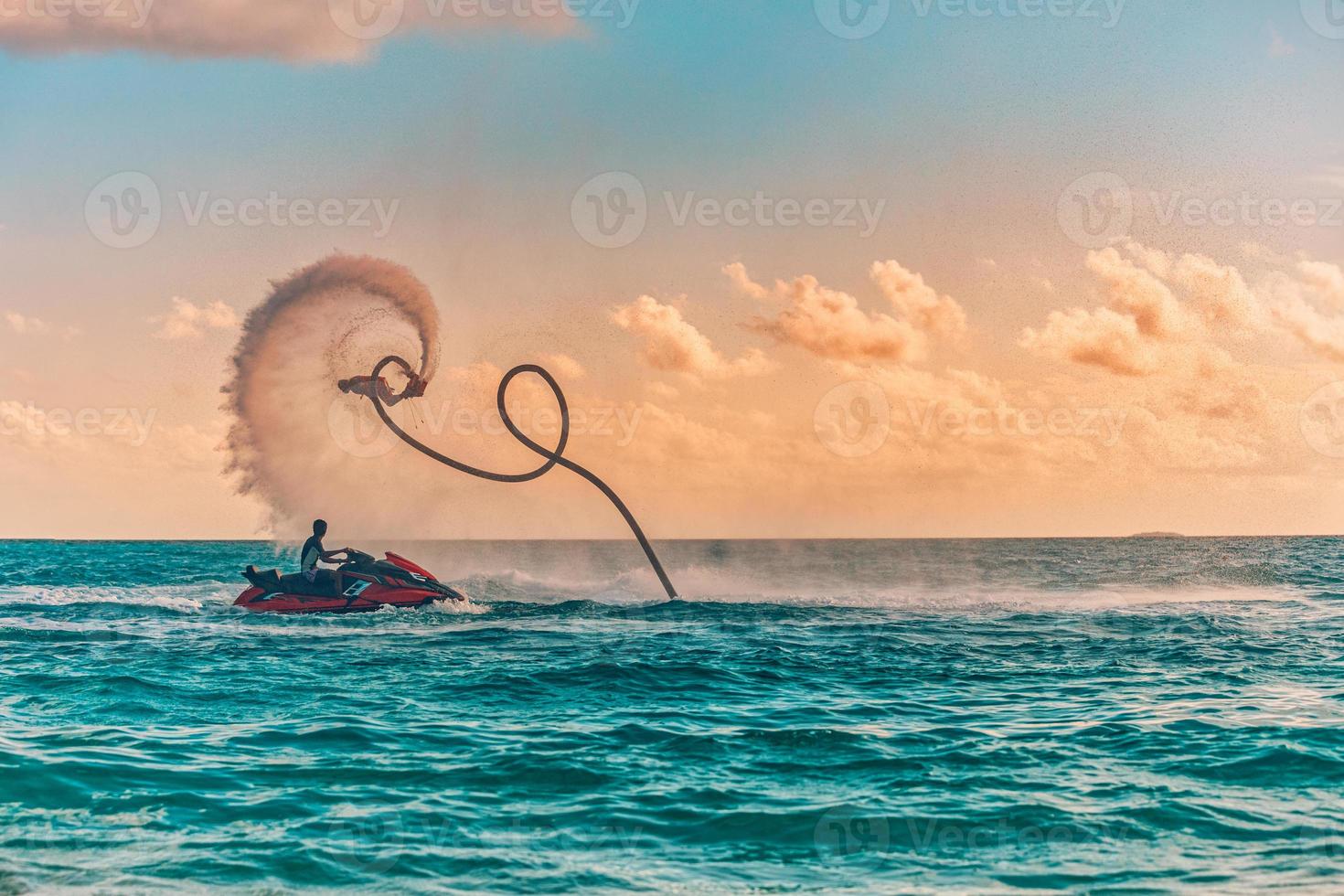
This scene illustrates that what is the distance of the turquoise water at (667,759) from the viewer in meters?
9.86

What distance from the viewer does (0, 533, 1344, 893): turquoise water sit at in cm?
986

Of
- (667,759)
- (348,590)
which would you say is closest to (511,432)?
(348,590)

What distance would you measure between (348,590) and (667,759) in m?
19.2

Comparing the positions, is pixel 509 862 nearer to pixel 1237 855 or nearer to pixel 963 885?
pixel 963 885

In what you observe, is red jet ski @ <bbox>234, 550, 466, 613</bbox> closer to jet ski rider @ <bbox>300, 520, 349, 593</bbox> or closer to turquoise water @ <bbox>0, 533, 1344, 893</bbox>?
jet ski rider @ <bbox>300, 520, 349, 593</bbox>

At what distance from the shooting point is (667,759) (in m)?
13.5

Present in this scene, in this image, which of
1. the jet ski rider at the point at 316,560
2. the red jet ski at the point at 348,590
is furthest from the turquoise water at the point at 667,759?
the jet ski rider at the point at 316,560

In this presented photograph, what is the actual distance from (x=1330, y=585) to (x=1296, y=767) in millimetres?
38251

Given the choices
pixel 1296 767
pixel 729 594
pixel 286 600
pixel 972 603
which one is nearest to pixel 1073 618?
pixel 972 603

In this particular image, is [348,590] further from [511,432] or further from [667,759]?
[667,759]

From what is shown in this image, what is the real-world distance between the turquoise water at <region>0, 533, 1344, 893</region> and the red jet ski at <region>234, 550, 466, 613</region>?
322cm

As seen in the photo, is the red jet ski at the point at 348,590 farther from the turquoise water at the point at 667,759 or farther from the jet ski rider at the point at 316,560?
the turquoise water at the point at 667,759

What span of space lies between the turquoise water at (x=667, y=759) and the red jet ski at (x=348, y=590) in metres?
3.22

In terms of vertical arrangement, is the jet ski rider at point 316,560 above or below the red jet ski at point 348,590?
above
